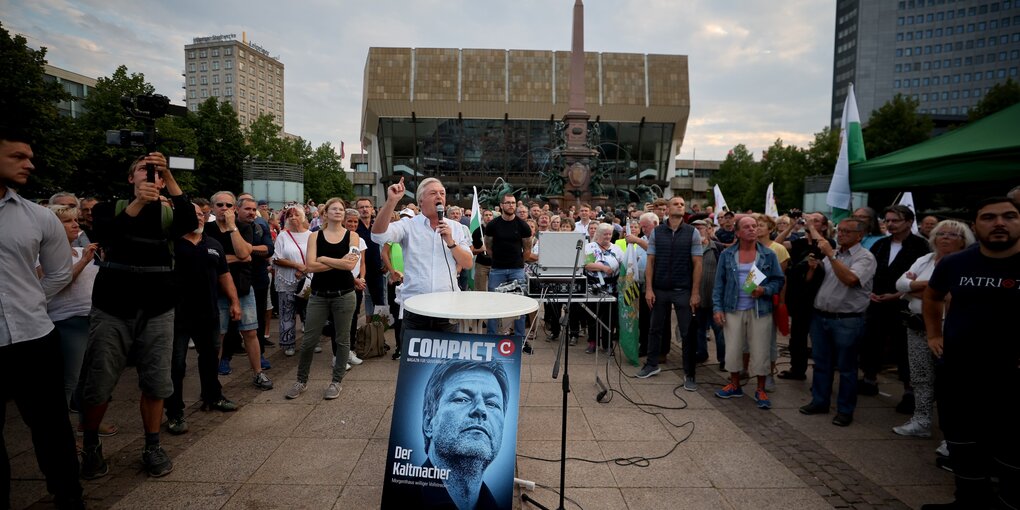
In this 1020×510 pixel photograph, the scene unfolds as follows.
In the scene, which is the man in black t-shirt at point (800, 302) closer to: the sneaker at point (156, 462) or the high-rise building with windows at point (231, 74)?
the sneaker at point (156, 462)

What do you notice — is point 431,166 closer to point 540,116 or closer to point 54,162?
point 540,116

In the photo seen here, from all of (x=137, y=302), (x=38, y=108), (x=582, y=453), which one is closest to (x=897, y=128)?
(x=582, y=453)

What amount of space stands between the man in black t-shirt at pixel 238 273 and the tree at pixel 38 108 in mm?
16481

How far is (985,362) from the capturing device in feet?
10.1

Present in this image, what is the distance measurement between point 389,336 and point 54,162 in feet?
57.2

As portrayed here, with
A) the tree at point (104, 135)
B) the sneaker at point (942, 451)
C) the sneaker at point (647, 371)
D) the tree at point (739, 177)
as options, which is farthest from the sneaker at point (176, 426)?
the tree at point (739, 177)

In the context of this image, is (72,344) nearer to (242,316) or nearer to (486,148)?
(242,316)

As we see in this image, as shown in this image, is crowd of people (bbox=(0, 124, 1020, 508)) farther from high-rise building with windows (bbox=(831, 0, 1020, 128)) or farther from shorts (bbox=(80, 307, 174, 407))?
high-rise building with windows (bbox=(831, 0, 1020, 128))

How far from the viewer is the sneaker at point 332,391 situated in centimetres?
518

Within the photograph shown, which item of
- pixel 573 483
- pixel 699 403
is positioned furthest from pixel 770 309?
pixel 573 483

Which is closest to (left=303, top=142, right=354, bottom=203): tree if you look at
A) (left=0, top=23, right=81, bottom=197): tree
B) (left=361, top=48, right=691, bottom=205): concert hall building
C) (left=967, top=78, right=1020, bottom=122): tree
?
(left=361, top=48, right=691, bottom=205): concert hall building

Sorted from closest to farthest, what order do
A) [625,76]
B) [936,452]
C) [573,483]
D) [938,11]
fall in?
[573,483] < [936,452] < [625,76] < [938,11]

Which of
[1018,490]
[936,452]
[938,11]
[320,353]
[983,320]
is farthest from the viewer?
[938,11]

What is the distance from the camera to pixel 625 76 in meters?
47.8
